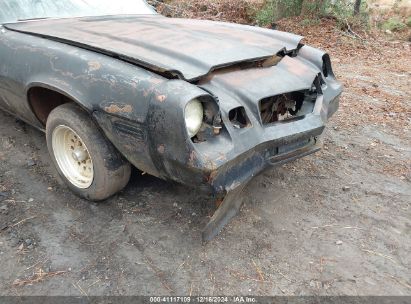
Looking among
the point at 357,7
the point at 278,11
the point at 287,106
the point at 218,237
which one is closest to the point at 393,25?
the point at 357,7

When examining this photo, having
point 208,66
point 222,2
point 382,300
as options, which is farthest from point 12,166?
point 222,2

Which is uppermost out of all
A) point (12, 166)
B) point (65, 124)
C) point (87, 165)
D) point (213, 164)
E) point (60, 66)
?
point (60, 66)

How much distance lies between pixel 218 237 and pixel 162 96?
106cm

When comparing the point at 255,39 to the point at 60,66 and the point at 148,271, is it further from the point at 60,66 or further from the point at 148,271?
the point at 148,271

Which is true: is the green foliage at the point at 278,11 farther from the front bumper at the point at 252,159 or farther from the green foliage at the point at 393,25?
the front bumper at the point at 252,159

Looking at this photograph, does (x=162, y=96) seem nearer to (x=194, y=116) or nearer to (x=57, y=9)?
(x=194, y=116)

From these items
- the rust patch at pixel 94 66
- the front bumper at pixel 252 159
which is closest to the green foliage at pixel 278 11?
the front bumper at pixel 252 159

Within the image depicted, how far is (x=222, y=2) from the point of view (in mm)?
10086

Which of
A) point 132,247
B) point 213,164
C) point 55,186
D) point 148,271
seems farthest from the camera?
point 55,186

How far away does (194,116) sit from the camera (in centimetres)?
215

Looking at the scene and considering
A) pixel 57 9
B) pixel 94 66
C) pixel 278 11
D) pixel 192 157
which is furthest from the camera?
pixel 278 11

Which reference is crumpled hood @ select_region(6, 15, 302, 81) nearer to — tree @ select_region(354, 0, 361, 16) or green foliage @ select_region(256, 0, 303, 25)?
green foliage @ select_region(256, 0, 303, 25)

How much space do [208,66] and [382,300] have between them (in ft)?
5.63

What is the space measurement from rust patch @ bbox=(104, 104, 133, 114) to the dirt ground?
0.85 metres
